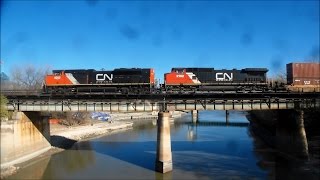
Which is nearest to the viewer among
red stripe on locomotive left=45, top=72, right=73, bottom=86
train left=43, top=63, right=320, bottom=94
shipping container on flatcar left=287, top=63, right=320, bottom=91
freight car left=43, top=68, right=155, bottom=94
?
train left=43, top=63, right=320, bottom=94

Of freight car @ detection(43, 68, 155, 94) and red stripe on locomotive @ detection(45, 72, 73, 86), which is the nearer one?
freight car @ detection(43, 68, 155, 94)

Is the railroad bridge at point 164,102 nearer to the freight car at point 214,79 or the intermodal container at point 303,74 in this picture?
the freight car at point 214,79

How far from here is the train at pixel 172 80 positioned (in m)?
42.3

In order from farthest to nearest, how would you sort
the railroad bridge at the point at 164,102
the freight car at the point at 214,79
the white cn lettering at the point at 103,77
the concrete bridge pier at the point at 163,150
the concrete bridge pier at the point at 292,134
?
the white cn lettering at the point at 103,77 → the freight car at the point at 214,79 → the concrete bridge pier at the point at 292,134 → the railroad bridge at the point at 164,102 → the concrete bridge pier at the point at 163,150

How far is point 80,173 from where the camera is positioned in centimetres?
3203

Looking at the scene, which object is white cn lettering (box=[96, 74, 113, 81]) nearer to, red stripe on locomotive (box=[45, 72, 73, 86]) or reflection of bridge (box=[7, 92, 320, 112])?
red stripe on locomotive (box=[45, 72, 73, 86])

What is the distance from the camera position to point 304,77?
45.7 metres

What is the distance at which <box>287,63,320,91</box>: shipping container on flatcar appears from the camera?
45.4 m

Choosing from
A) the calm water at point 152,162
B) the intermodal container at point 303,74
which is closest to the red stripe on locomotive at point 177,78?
the calm water at point 152,162

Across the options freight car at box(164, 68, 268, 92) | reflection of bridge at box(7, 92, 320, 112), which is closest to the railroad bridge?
reflection of bridge at box(7, 92, 320, 112)

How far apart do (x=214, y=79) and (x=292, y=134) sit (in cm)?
1087

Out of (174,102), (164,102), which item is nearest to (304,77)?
(174,102)

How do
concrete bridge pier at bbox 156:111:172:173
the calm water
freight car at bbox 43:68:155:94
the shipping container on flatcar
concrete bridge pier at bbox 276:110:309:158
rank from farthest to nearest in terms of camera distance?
the shipping container on flatcar
freight car at bbox 43:68:155:94
concrete bridge pier at bbox 276:110:309:158
concrete bridge pier at bbox 156:111:172:173
the calm water

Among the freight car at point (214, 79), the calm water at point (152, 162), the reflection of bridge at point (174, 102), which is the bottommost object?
the calm water at point (152, 162)
